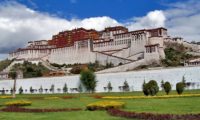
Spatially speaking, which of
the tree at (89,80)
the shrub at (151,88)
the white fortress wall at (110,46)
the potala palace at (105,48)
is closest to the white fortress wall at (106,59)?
the potala palace at (105,48)

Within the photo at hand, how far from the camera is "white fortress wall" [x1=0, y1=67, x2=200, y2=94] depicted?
43.4m

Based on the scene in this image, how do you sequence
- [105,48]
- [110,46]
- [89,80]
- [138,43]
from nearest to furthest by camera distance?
[89,80], [138,43], [110,46], [105,48]

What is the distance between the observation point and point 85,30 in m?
105

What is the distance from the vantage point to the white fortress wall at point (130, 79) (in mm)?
43406

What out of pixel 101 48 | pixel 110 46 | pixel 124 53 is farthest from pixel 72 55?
pixel 124 53

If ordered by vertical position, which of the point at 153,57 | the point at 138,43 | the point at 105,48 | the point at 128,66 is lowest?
the point at 128,66

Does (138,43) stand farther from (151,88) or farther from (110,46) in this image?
(151,88)

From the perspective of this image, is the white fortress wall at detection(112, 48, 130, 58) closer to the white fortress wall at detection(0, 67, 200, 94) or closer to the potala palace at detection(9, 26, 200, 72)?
the potala palace at detection(9, 26, 200, 72)

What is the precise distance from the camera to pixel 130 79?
49.4 meters

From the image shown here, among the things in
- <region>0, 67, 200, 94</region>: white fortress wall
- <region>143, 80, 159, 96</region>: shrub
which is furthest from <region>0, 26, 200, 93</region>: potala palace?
<region>143, 80, 159, 96</region>: shrub

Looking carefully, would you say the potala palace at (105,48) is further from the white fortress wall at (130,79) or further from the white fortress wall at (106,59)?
the white fortress wall at (130,79)

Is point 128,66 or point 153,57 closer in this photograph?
point 128,66

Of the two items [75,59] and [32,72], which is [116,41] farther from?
[32,72]

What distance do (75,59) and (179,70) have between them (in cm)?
5159
